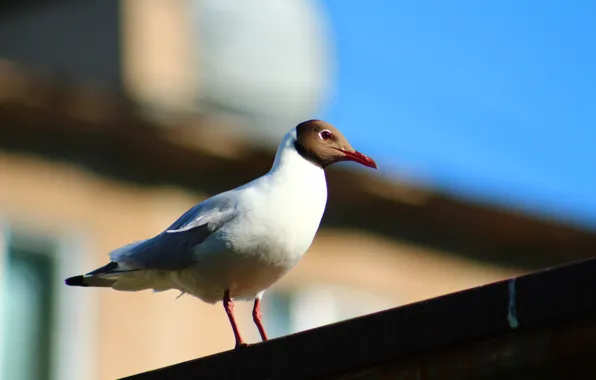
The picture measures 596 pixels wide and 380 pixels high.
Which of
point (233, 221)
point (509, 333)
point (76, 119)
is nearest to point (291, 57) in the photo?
point (76, 119)

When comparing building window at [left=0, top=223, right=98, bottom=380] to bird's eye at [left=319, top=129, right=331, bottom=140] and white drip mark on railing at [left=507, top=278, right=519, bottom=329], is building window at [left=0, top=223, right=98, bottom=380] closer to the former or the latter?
bird's eye at [left=319, top=129, right=331, bottom=140]

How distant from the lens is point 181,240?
15.0ft

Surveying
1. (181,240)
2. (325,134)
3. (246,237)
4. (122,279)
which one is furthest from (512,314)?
(122,279)

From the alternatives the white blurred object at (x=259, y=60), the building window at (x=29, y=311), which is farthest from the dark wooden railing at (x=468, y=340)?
the white blurred object at (x=259, y=60)

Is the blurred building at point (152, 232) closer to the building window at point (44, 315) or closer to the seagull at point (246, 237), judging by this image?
the building window at point (44, 315)

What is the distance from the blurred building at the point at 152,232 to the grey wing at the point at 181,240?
4980mm

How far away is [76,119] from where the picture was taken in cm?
991

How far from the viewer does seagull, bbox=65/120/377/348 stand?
432cm

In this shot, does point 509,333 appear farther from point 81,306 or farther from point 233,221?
point 81,306

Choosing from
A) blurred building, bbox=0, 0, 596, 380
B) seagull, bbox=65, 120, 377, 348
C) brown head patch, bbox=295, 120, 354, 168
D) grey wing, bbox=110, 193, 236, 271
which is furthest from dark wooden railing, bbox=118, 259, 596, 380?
blurred building, bbox=0, 0, 596, 380

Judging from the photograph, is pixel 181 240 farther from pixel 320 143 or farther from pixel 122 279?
pixel 320 143

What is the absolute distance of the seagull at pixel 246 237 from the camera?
14.2 feet

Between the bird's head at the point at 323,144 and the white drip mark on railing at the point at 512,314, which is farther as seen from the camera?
the bird's head at the point at 323,144

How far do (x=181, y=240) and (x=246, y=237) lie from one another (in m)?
0.32
